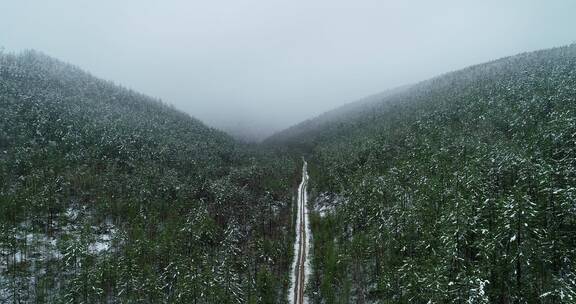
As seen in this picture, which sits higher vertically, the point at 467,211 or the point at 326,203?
the point at 467,211

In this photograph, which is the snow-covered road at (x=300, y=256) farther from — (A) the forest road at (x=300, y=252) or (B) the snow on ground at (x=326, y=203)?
(B) the snow on ground at (x=326, y=203)

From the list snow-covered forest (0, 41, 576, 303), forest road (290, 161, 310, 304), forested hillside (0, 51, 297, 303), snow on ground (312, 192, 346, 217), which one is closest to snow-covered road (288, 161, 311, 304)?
forest road (290, 161, 310, 304)

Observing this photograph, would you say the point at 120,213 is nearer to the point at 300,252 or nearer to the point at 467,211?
the point at 300,252

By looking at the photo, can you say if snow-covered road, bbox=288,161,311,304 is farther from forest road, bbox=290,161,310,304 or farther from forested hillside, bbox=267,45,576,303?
forested hillside, bbox=267,45,576,303

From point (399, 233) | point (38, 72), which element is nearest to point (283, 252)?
point (399, 233)

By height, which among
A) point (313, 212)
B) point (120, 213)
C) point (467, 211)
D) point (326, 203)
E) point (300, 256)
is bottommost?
point (300, 256)

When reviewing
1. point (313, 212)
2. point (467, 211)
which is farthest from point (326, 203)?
point (467, 211)
